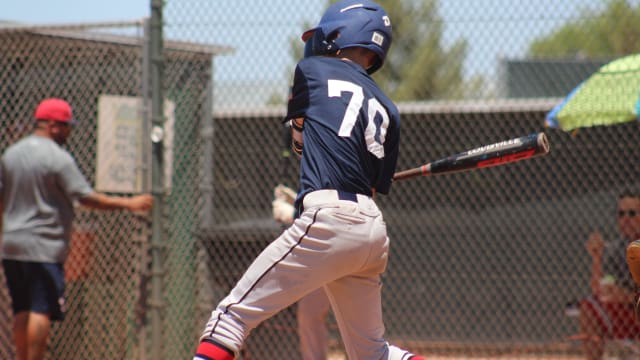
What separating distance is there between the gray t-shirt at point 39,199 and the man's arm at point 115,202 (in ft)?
0.18

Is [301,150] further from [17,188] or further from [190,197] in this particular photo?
[190,197]

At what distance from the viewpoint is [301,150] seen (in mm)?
Answer: 4340

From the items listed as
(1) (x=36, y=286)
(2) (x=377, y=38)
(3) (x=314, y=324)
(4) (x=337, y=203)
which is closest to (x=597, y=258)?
(3) (x=314, y=324)

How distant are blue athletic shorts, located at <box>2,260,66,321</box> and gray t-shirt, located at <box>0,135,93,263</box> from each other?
0.18 feet

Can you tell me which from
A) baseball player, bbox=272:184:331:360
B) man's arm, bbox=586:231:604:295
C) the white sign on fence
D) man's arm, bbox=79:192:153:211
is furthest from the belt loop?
man's arm, bbox=586:231:604:295

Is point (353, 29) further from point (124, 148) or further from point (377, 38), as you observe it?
point (124, 148)

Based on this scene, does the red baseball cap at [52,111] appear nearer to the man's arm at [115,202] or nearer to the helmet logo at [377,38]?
the man's arm at [115,202]

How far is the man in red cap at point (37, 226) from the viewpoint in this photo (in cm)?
595

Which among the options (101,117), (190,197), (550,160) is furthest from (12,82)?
(550,160)

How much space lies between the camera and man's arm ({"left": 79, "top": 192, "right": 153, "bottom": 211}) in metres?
5.99

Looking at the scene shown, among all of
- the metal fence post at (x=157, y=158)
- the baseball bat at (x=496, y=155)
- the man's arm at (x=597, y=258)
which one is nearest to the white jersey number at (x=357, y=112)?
the baseball bat at (x=496, y=155)

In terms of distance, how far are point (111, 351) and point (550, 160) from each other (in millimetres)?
4169

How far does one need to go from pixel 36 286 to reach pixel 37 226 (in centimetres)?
37

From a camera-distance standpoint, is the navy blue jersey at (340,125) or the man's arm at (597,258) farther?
the man's arm at (597,258)
